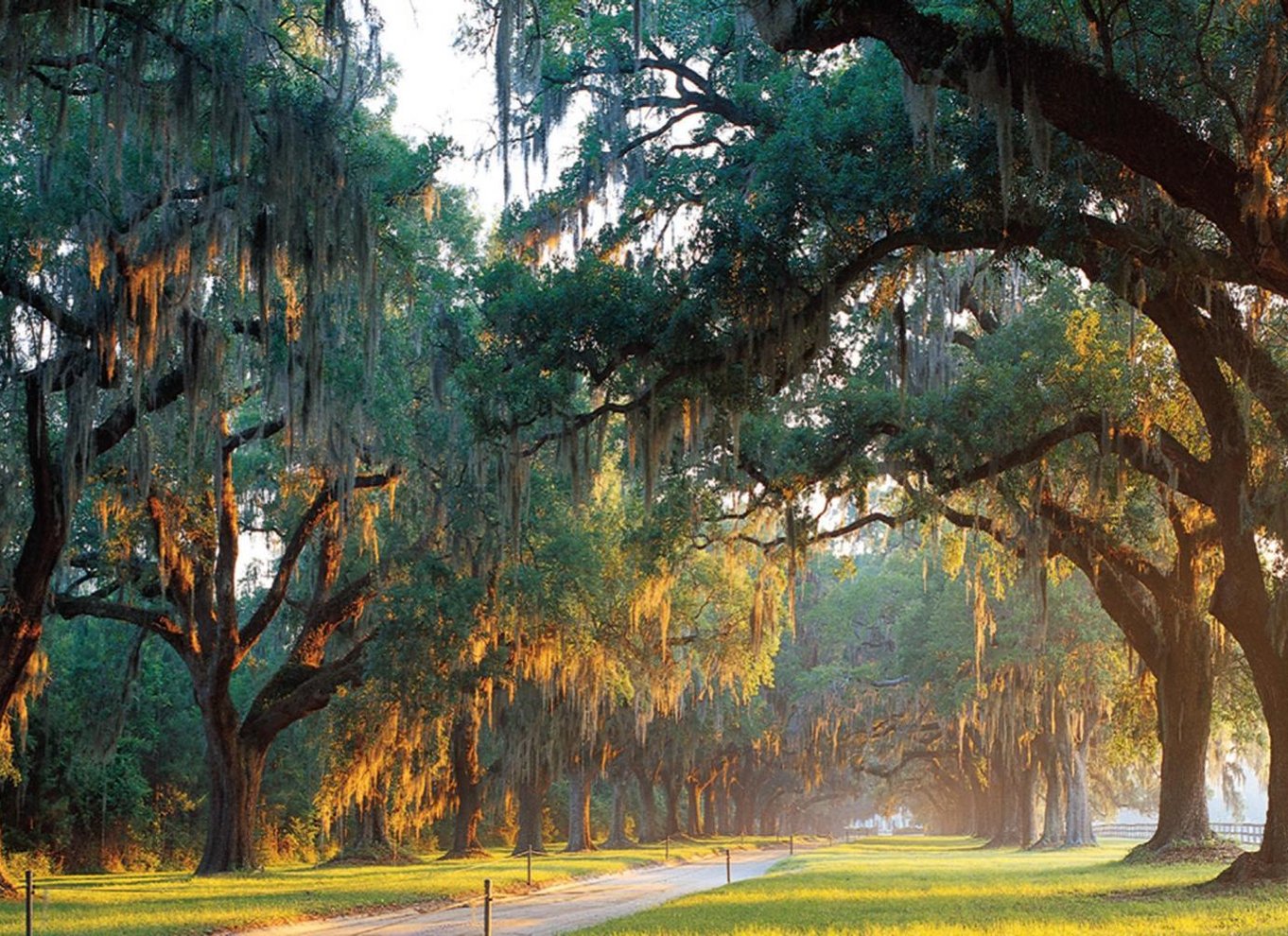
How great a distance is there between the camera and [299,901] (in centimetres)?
1841

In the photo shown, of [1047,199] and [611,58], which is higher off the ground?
[611,58]

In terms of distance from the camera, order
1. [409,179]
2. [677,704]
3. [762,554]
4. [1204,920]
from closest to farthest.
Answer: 1. [1204,920]
2. [409,179]
3. [762,554]
4. [677,704]

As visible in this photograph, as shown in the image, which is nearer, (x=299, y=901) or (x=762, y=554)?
(x=299, y=901)

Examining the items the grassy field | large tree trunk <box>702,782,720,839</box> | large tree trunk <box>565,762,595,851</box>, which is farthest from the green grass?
large tree trunk <box>702,782,720,839</box>

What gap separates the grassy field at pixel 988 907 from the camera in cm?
1228

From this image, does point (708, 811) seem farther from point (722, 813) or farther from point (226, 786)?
point (226, 786)

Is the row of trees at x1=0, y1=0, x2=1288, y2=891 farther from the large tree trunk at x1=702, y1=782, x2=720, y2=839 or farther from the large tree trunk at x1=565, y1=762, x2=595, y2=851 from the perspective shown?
the large tree trunk at x1=702, y1=782, x2=720, y2=839

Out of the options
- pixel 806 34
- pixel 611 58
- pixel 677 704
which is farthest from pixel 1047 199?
pixel 677 704

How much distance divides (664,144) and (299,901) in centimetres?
1103

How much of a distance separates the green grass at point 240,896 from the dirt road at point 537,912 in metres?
0.61

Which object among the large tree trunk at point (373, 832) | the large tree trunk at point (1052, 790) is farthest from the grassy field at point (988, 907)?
the large tree trunk at point (1052, 790)

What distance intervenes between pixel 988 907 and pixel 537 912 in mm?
5949

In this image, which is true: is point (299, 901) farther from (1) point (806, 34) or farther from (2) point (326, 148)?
(1) point (806, 34)

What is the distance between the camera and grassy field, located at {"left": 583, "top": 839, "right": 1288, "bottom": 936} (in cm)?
1228
